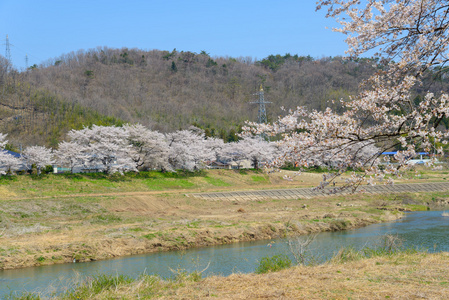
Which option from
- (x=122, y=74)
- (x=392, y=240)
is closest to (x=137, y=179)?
(x=392, y=240)

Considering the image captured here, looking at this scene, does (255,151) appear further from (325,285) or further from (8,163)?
(325,285)

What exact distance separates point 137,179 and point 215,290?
3346 cm

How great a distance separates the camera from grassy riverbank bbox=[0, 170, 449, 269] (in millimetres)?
17484

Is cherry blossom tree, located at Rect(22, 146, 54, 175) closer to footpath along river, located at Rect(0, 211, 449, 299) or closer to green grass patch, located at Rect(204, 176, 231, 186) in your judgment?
green grass patch, located at Rect(204, 176, 231, 186)

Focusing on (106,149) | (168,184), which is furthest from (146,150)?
(168,184)

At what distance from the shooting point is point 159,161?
142ft

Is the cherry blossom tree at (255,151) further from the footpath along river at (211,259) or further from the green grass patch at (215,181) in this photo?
the footpath along river at (211,259)

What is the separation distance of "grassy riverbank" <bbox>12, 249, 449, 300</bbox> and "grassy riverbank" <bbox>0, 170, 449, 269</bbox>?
2729 mm

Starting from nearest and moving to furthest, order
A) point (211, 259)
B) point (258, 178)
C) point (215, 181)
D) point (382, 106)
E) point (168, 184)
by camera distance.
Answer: point (382, 106) < point (211, 259) < point (168, 184) < point (215, 181) < point (258, 178)

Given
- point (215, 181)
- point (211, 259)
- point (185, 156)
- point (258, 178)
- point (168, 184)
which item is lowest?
point (211, 259)

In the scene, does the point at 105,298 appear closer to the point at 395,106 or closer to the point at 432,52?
the point at 395,106

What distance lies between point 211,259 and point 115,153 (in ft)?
88.8

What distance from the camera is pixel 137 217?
2489 cm

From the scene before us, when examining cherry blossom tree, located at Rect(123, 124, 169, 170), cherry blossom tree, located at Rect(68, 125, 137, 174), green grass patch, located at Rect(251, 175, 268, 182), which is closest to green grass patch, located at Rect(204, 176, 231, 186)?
cherry blossom tree, located at Rect(123, 124, 169, 170)
